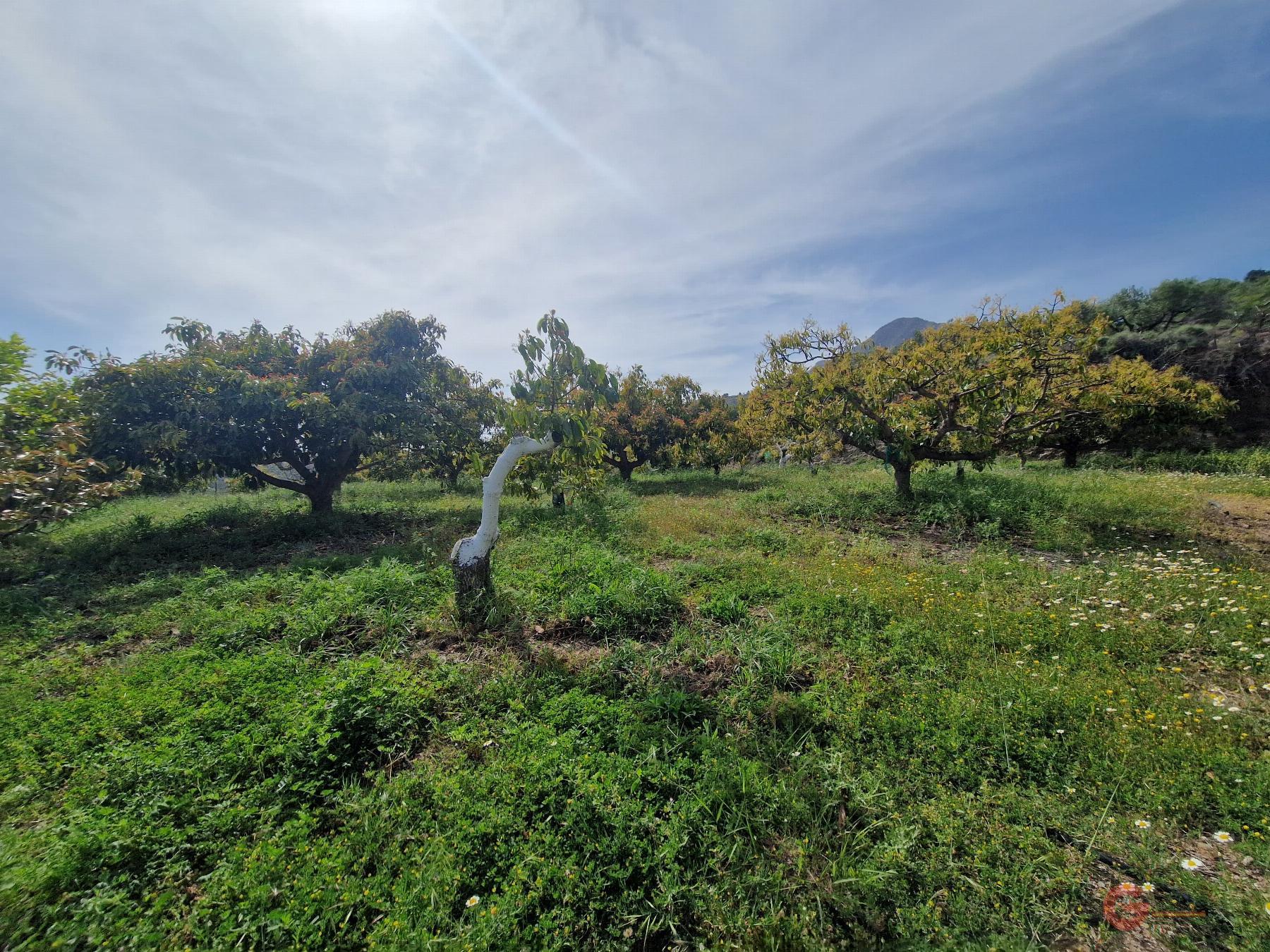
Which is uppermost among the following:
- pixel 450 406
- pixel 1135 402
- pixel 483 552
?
pixel 450 406

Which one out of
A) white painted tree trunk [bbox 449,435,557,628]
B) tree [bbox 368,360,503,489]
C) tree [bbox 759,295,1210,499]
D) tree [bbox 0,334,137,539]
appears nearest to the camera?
white painted tree trunk [bbox 449,435,557,628]

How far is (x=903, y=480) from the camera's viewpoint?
1079cm

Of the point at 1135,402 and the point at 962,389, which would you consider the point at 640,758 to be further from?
the point at 1135,402

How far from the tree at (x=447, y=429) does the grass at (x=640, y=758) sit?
506 cm

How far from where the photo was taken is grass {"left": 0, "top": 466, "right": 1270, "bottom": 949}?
2.06 m

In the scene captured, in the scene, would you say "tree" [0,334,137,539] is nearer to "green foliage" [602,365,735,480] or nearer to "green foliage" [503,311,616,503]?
"green foliage" [503,311,616,503]

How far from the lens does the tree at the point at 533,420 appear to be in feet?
16.6

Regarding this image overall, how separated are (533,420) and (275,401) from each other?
7.48m

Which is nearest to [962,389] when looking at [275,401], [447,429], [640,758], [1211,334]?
[640,758]

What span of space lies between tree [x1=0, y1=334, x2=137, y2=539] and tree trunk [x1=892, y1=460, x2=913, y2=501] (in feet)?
47.5

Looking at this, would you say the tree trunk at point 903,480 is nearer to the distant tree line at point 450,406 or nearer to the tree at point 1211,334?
the distant tree line at point 450,406

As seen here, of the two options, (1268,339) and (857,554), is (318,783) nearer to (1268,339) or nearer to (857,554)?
(857,554)

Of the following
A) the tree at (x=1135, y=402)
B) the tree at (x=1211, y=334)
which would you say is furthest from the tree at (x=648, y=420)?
the tree at (x=1211, y=334)

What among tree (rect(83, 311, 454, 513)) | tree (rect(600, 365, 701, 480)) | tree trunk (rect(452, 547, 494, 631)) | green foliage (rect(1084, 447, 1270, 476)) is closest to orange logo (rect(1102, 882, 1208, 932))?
tree trunk (rect(452, 547, 494, 631))
